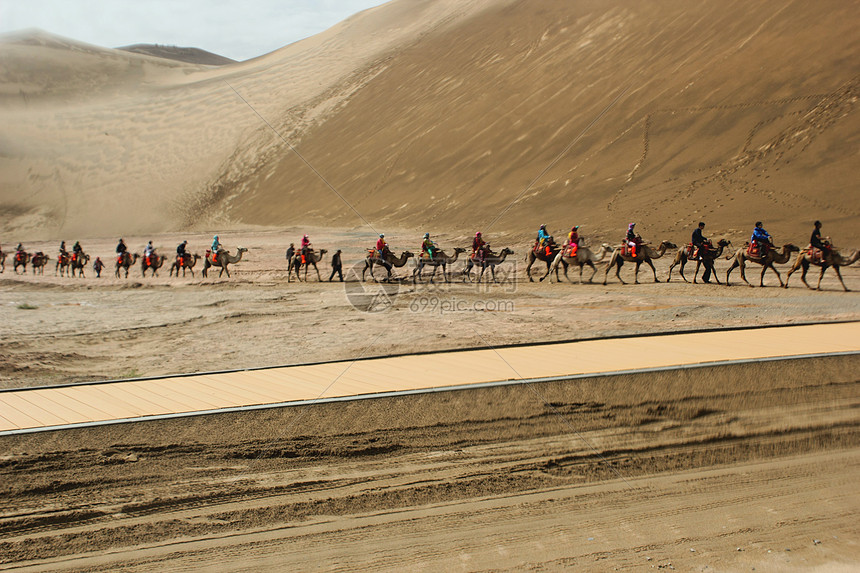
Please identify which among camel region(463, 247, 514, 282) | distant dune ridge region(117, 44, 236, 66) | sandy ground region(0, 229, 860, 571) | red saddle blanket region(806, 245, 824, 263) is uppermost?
distant dune ridge region(117, 44, 236, 66)

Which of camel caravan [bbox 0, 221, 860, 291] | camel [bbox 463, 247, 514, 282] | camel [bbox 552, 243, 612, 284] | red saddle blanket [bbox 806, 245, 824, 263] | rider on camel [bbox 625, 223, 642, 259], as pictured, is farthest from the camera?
camel [bbox 463, 247, 514, 282]

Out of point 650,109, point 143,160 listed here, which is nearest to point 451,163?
point 650,109

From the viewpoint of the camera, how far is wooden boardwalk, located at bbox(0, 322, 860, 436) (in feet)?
26.0

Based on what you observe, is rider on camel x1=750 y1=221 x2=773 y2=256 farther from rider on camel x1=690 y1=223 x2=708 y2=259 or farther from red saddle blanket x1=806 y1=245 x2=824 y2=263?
rider on camel x1=690 y1=223 x2=708 y2=259

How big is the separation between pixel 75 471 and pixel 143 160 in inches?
2733

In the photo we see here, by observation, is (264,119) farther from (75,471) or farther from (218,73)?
(75,471)

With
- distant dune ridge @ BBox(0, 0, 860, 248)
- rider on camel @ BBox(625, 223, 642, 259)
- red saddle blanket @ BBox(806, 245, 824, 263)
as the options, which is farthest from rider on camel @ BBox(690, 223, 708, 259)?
distant dune ridge @ BBox(0, 0, 860, 248)

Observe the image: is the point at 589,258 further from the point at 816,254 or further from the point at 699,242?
the point at 816,254

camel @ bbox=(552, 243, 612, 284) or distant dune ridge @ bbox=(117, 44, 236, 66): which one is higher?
distant dune ridge @ bbox=(117, 44, 236, 66)

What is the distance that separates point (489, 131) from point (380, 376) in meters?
41.0

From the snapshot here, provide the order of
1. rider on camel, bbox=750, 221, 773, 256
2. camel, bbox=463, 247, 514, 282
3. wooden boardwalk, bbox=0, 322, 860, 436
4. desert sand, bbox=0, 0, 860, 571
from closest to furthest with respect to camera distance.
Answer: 1. desert sand, bbox=0, 0, 860, 571
2. wooden boardwalk, bbox=0, 322, 860, 436
3. rider on camel, bbox=750, 221, 773, 256
4. camel, bbox=463, 247, 514, 282

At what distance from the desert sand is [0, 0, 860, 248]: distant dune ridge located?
230 millimetres

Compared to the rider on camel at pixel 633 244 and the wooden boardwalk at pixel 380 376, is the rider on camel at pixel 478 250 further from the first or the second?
the wooden boardwalk at pixel 380 376

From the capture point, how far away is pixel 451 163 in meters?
47.7
